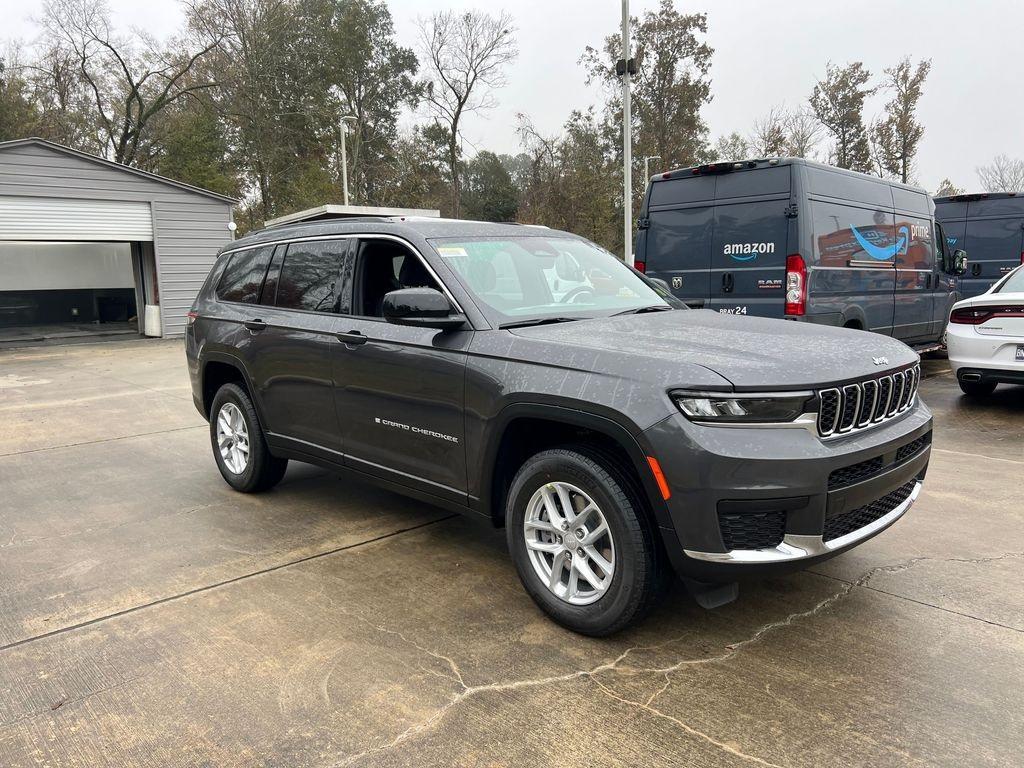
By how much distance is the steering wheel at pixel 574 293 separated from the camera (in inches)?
155

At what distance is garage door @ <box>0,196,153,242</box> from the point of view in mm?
16812

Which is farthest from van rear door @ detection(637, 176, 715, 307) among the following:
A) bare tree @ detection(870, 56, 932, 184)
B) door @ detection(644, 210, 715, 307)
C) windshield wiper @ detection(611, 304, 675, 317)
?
bare tree @ detection(870, 56, 932, 184)

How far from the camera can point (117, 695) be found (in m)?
2.85

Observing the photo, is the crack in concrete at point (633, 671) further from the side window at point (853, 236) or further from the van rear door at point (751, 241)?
the side window at point (853, 236)

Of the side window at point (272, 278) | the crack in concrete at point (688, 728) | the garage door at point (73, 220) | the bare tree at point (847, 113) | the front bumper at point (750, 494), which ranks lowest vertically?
the crack in concrete at point (688, 728)

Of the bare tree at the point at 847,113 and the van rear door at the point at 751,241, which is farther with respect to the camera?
the bare tree at the point at 847,113

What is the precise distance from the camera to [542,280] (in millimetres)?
4047

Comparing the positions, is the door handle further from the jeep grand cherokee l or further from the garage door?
the garage door

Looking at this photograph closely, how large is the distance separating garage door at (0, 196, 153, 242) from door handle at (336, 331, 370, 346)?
54.3ft

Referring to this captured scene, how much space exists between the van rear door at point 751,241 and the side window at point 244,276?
4.92 meters

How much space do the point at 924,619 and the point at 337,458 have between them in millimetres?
3131

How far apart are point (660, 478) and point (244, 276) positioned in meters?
3.72

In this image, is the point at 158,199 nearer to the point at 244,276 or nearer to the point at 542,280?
the point at 244,276

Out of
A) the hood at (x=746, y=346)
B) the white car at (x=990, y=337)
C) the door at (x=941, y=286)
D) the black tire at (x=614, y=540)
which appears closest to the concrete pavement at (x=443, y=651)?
the black tire at (x=614, y=540)
